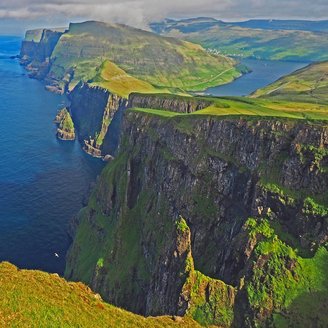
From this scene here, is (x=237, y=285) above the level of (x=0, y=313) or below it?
below

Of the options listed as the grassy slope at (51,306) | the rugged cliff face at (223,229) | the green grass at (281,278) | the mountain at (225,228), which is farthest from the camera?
the rugged cliff face at (223,229)

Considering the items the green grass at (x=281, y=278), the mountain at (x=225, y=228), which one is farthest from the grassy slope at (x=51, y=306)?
the mountain at (x=225, y=228)

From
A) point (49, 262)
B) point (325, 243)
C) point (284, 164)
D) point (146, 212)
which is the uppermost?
point (284, 164)

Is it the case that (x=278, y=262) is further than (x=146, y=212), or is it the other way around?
(x=146, y=212)

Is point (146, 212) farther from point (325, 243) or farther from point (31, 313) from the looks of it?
point (31, 313)

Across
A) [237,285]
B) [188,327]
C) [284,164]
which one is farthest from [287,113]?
[188,327]

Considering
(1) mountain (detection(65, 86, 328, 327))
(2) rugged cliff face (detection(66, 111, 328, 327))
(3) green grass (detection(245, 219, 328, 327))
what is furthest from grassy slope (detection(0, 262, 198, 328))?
(1) mountain (detection(65, 86, 328, 327))

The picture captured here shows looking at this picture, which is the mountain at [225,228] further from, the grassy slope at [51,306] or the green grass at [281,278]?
the grassy slope at [51,306]
